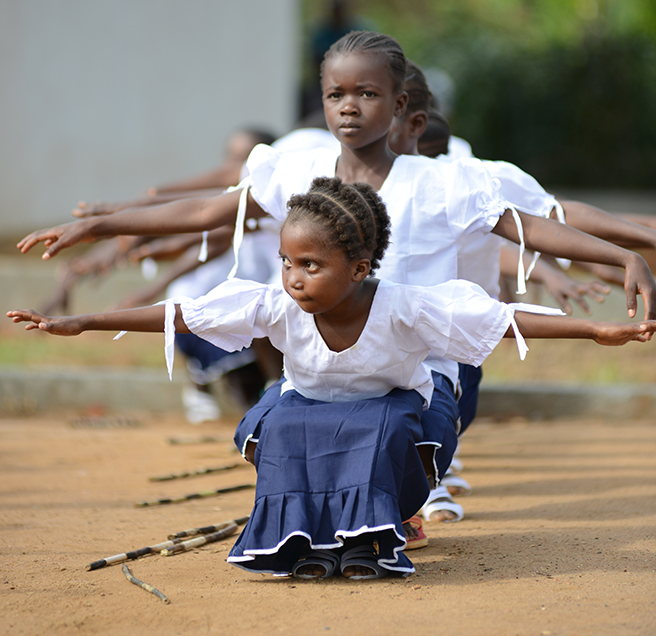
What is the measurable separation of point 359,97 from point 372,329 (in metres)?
0.87

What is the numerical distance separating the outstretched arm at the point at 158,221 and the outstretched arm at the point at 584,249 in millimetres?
970

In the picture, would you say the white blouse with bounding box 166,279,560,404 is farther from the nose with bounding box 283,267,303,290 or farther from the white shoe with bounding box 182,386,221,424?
the white shoe with bounding box 182,386,221,424

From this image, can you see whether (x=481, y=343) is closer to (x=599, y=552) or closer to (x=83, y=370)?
(x=599, y=552)

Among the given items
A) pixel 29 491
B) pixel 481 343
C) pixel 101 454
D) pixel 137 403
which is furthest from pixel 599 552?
pixel 137 403

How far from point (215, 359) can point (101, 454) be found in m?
1.37

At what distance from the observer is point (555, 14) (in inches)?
688

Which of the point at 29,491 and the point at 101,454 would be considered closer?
the point at 29,491

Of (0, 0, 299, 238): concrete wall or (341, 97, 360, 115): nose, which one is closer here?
(341, 97, 360, 115): nose

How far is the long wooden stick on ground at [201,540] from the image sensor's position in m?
3.20

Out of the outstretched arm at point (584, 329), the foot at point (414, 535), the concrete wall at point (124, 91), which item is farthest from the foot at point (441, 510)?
the concrete wall at point (124, 91)

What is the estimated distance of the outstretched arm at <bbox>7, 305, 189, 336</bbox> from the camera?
113 inches

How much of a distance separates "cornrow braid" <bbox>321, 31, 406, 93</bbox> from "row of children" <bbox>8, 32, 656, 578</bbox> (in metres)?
0.02

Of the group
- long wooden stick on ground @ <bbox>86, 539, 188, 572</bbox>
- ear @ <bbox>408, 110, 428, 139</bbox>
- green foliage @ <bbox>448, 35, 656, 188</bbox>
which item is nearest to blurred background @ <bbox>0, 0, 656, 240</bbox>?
green foliage @ <bbox>448, 35, 656, 188</bbox>

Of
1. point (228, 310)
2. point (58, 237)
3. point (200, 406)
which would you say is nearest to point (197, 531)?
point (228, 310)
